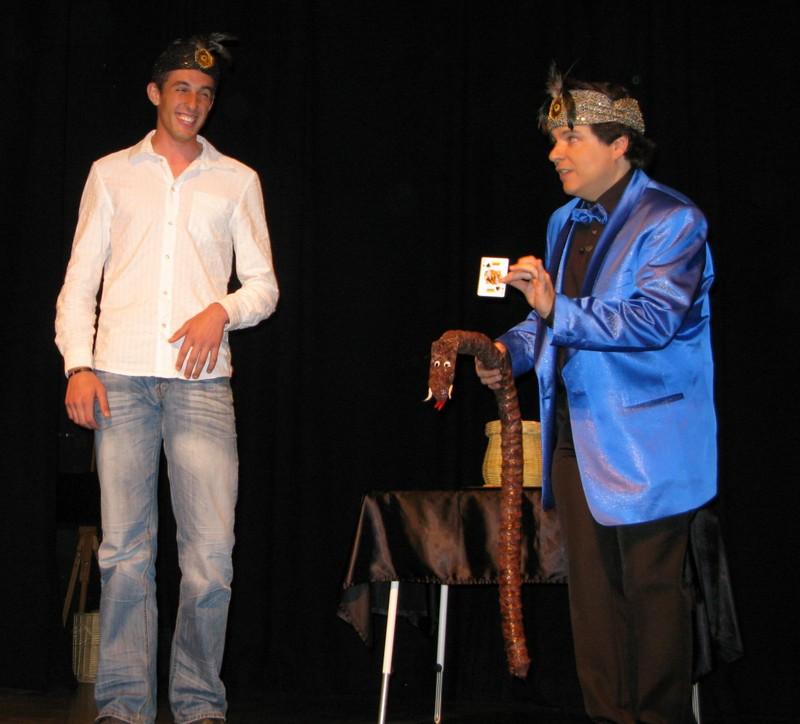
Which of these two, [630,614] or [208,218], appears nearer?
[630,614]

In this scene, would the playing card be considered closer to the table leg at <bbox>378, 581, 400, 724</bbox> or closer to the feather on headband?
the feather on headband

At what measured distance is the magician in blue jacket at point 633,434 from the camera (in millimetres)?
2059

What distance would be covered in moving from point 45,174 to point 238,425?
1.21m

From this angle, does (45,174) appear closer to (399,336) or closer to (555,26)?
(399,336)

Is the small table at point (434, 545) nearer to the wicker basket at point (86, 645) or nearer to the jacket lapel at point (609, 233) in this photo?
the jacket lapel at point (609, 233)

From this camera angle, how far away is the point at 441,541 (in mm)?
2898

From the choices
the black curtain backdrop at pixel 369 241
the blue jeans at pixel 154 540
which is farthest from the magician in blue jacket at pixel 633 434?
the black curtain backdrop at pixel 369 241

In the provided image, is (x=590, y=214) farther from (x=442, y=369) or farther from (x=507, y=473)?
(x=507, y=473)

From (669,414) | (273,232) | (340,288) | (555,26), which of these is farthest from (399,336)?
(669,414)

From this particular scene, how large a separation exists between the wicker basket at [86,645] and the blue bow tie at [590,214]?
2480 mm

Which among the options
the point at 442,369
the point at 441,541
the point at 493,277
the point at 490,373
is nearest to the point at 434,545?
the point at 441,541

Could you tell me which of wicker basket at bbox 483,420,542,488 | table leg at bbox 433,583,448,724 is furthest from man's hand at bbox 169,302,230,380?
table leg at bbox 433,583,448,724

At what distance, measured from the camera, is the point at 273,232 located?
3.93 meters

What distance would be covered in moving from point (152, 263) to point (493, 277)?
0.92 meters
